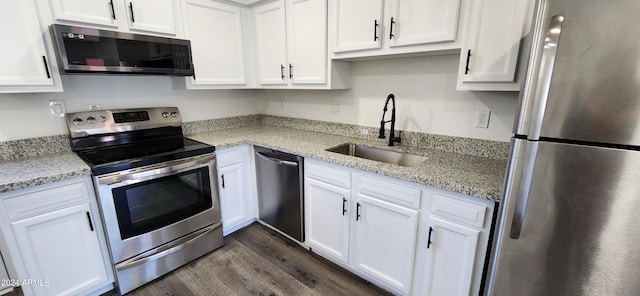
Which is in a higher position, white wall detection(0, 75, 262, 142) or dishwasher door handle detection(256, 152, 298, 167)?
white wall detection(0, 75, 262, 142)

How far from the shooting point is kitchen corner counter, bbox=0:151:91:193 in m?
Answer: 1.33

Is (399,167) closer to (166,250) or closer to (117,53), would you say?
(166,250)

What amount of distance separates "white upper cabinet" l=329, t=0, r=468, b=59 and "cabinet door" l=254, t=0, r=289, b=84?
0.53 metres

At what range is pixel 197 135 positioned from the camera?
8.25 ft

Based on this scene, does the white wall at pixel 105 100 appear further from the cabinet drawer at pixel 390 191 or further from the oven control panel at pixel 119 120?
the cabinet drawer at pixel 390 191

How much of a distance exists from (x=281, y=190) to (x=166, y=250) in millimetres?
924

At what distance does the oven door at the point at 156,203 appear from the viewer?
5.28 ft

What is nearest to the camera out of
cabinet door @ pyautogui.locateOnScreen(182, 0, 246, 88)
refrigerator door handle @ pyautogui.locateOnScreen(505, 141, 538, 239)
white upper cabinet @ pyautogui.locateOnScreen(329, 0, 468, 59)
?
refrigerator door handle @ pyautogui.locateOnScreen(505, 141, 538, 239)

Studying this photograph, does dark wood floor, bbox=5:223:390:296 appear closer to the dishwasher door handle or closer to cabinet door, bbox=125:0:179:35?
the dishwasher door handle

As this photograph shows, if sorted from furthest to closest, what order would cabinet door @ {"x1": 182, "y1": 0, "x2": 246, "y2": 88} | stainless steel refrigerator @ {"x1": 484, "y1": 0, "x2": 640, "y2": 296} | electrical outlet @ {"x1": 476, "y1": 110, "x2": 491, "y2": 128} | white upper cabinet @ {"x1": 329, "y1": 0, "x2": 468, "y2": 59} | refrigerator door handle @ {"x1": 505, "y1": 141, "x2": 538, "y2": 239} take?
cabinet door @ {"x1": 182, "y1": 0, "x2": 246, "y2": 88}
electrical outlet @ {"x1": 476, "y1": 110, "x2": 491, "y2": 128}
white upper cabinet @ {"x1": 329, "y1": 0, "x2": 468, "y2": 59}
refrigerator door handle @ {"x1": 505, "y1": 141, "x2": 538, "y2": 239}
stainless steel refrigerator @ {"x1": 484, "y1": 0, "x2": 640, "y2": 296}

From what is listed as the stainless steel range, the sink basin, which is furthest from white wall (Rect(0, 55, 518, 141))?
the sink basin

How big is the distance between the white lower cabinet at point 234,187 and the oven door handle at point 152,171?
22cm

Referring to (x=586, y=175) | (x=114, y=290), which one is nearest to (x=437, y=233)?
(x=586, y=175)

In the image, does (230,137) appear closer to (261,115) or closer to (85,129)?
(261,115)
